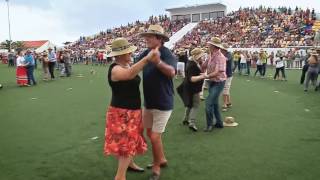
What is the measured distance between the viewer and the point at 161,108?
5.25m

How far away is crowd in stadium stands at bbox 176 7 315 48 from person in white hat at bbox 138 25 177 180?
107 ft

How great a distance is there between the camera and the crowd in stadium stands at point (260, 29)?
3825 centimetres

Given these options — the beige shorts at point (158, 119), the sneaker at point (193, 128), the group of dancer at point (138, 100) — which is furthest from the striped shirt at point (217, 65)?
the beige shorts at point (158, 119)

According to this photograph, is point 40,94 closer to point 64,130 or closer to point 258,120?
point 64,130

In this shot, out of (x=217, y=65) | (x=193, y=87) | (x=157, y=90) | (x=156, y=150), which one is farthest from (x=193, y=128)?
(x=157, y=90)

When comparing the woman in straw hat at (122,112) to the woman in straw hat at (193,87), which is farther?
the woman in straw hat at (193,87)

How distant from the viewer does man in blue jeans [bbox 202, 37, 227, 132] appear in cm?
776

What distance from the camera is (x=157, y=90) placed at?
5199mm

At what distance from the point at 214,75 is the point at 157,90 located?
265 centimetres

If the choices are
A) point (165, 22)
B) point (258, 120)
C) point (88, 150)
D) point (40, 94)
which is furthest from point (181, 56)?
point (165, 22)

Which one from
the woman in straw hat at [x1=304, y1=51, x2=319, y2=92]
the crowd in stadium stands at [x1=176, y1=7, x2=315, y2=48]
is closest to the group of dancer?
the woman in straw hat at [x1=304, y1=51, x2=319, y2=92]

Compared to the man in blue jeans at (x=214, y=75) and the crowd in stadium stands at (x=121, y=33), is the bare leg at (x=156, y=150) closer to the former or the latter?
the man in blue jeans at (x=214, y=75)

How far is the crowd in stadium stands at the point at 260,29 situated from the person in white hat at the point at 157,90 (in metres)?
32.6

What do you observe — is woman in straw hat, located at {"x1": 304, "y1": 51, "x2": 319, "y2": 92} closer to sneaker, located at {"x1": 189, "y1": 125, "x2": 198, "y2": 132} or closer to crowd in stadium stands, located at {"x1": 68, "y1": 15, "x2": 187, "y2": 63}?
sneaker, located at {"x1": 189, "y1": 125, "x2": 198, "y2": 132}
